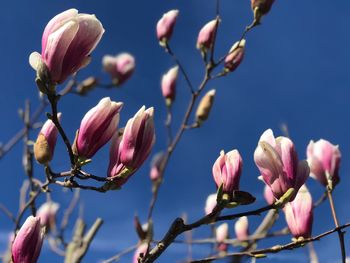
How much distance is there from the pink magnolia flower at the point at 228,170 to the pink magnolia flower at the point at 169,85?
60.5 inches

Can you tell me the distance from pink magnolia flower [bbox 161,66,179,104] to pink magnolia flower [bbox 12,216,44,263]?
5.46 feet

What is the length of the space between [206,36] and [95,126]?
128 centimetres

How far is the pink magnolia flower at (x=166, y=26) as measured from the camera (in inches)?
97.0

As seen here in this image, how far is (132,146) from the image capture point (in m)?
0.99

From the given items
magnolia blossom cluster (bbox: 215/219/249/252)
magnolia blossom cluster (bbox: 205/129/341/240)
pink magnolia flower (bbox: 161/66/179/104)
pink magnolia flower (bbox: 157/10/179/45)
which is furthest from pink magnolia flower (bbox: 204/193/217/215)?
magnolia blossom cluster (bbox: 205/129/341/240)

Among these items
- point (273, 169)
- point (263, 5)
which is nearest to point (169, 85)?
point (263, 5)

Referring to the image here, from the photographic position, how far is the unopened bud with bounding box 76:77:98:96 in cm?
227

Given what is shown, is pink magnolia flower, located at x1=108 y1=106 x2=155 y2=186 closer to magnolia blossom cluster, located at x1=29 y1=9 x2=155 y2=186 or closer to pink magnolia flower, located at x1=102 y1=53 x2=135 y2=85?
magnolia blossom cluster, located at x1=29 y1=9 x2=155 y2=186

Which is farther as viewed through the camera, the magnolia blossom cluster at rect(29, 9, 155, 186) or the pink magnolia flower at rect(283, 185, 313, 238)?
the pink magnolia flower at rect(283, 185, 313, 238)

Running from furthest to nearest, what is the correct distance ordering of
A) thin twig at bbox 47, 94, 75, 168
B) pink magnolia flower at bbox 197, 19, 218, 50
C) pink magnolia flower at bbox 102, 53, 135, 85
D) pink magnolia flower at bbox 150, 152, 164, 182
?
pink magnolia flower at bbox 102, 53, 135, 85 < pink magnolia flower at bbox 150, 152, 164, 182 < pink magnolia flower at bbox 197, 19, 218, 50 < thin twig at bbox 47, 94, 75, 168

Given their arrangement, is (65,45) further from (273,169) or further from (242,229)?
(242,229)

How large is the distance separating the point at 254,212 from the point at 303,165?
179 mm

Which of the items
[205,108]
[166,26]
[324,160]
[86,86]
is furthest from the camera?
[166,26]

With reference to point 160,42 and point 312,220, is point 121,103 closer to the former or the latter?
point 312,220
